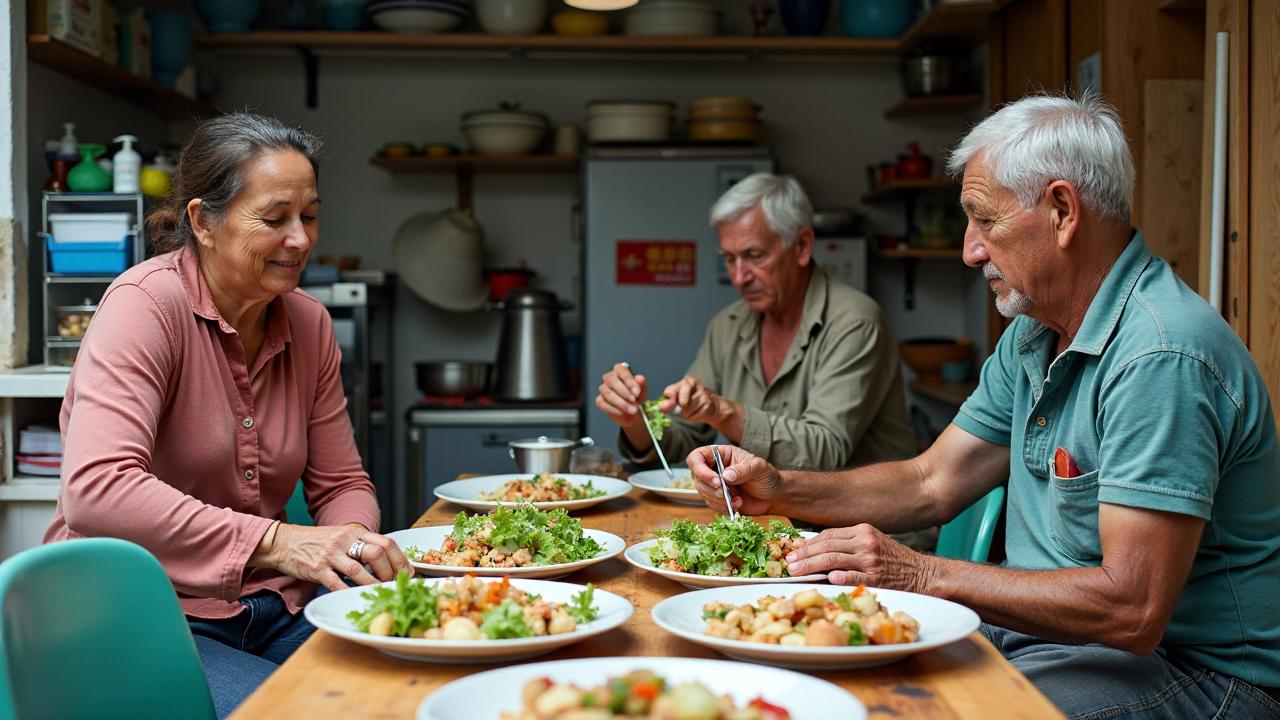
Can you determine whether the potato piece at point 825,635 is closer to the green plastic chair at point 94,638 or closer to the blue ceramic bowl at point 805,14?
the green plastic chair at point 94,638

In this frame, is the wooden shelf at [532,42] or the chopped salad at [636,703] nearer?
the chopped salad at [636,703]

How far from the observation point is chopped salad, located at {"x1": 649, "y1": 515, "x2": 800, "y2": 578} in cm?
157

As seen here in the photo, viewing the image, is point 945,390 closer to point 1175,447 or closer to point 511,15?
point 511,15

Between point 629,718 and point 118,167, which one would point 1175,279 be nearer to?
point 629,718

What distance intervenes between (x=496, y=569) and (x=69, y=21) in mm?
2979

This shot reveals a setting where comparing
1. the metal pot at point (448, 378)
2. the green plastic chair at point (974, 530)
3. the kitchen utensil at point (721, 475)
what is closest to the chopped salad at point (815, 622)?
the kitchen utensil at point (721, 475)

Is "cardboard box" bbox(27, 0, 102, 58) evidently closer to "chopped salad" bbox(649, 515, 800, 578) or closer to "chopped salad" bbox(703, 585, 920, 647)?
"chopped salad" bbox(649, 515, 800, 578)

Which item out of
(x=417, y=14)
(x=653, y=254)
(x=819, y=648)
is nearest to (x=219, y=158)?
(x=819, y=648)

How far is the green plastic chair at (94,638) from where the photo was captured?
122 cm

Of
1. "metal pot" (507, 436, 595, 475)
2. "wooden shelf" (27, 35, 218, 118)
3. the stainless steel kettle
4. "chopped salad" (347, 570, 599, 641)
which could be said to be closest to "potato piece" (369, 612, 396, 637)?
"chopped salad" (347, 570, 599, 641)

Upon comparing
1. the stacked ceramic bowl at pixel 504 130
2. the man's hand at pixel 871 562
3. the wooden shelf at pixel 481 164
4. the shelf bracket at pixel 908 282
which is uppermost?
the stacked ceramic bowl at pixel 504 130

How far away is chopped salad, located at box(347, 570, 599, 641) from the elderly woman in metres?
0.29

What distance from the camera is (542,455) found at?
2.55m

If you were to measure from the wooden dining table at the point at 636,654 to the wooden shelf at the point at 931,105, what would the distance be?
405cm
